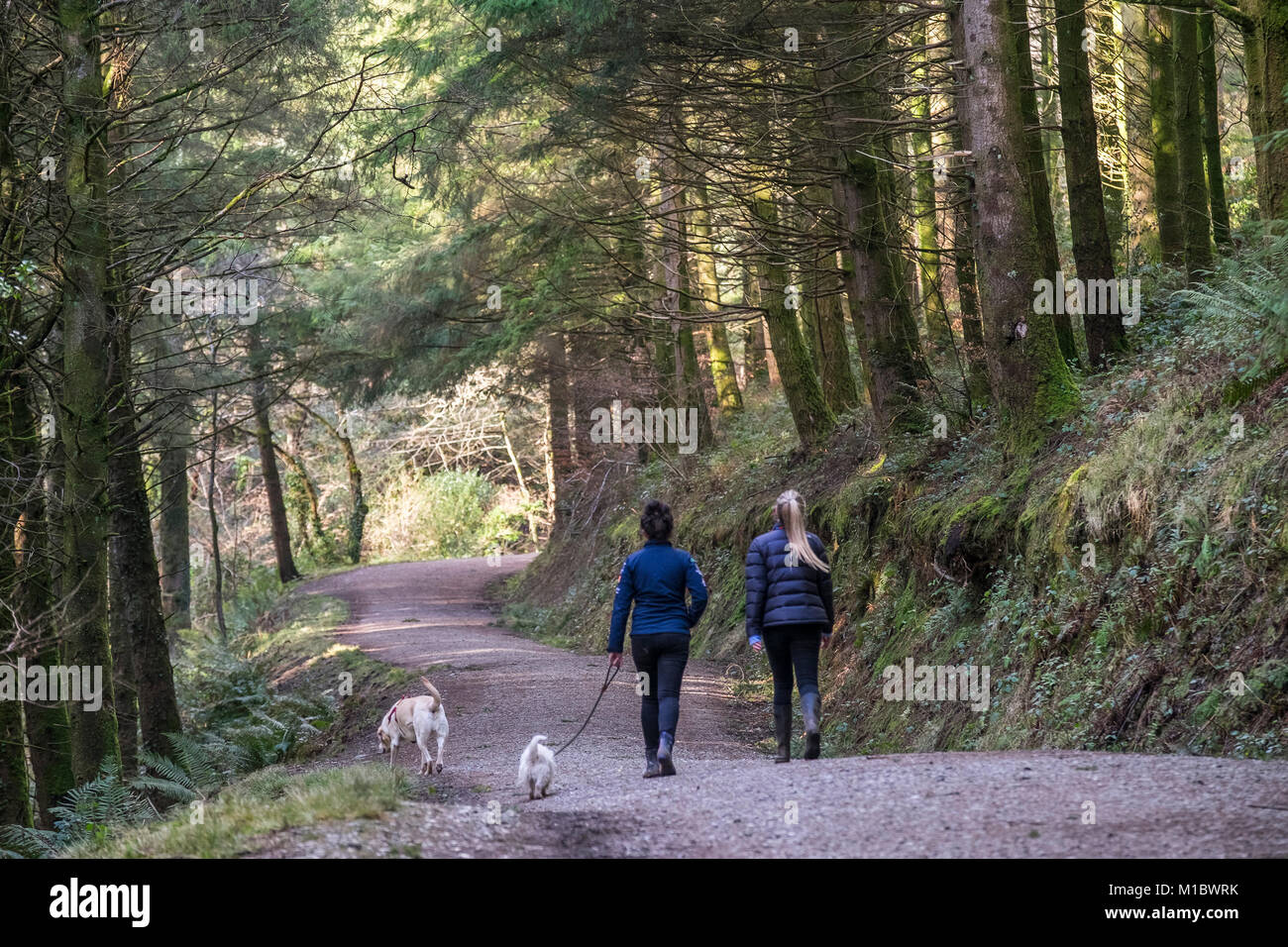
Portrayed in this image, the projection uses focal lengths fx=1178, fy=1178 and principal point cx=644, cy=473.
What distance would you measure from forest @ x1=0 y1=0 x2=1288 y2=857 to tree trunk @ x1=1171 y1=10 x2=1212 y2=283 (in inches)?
2.3

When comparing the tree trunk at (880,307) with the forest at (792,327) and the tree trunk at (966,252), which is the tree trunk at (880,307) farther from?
the tree trunk at (966,252)

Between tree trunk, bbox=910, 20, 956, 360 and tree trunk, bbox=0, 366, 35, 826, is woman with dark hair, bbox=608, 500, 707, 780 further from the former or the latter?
tree trunk, bbox=910, 20, 956, 360

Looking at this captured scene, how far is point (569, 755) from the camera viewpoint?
10.9 metres

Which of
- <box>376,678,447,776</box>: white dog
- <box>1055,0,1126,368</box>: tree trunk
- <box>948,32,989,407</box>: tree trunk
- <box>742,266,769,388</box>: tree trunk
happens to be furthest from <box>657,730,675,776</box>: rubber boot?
<box>742,266,769,388</box>: tree trunk

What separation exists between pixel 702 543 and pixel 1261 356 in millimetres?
12486

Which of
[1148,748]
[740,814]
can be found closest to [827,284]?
[1148,748]

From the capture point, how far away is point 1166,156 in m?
15.1

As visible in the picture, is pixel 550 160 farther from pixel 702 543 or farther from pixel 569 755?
pixel 569 755

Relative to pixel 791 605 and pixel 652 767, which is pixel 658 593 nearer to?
pixel 791 605

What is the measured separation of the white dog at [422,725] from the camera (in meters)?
9.70

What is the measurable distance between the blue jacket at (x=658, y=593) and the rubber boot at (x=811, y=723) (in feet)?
3.81

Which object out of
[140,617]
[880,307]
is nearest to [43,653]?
[140,617]

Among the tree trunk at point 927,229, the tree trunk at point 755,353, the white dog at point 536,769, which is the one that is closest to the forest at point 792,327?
the tree trunk at point 927,229

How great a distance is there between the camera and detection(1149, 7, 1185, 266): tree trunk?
15094mm
